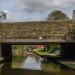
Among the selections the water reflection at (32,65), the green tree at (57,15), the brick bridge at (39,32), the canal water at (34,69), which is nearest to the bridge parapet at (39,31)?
the brick bridge at (39,32)

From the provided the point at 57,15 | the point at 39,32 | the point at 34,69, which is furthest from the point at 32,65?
the point at 57,15

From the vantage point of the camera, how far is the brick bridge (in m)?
37.0

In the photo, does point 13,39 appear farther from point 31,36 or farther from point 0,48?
point 0,48

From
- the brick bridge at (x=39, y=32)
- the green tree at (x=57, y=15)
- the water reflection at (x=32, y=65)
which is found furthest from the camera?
the green tree at (x=57, y=15)

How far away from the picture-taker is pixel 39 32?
125 feet

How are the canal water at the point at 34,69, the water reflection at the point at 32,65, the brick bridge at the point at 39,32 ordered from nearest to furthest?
the canal water at the point at 34,69, the brick bridge at the point at 39,32, the water reflection at the point at 32,65

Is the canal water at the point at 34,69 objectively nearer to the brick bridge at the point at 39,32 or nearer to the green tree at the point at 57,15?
the brick bridge at the point at 39,32

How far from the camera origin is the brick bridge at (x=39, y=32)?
37000mm

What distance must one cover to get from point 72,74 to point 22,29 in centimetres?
1309

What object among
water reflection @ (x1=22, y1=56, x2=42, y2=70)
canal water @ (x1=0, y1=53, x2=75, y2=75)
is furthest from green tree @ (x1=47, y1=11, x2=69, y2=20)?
canal water @ (x1=0, y1=53, x2=75, y2=75)

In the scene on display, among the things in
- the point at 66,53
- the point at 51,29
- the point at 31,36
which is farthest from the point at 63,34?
the point at 66,53

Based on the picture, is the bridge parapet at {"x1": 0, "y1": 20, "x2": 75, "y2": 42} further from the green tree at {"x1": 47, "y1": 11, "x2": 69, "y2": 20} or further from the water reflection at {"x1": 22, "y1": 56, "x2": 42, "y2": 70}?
the green tree at {"x1": 47, "y1": 11, "x2": 69, "y2": 20}

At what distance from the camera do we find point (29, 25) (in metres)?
38.5

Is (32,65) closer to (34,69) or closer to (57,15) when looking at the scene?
(34,69)
